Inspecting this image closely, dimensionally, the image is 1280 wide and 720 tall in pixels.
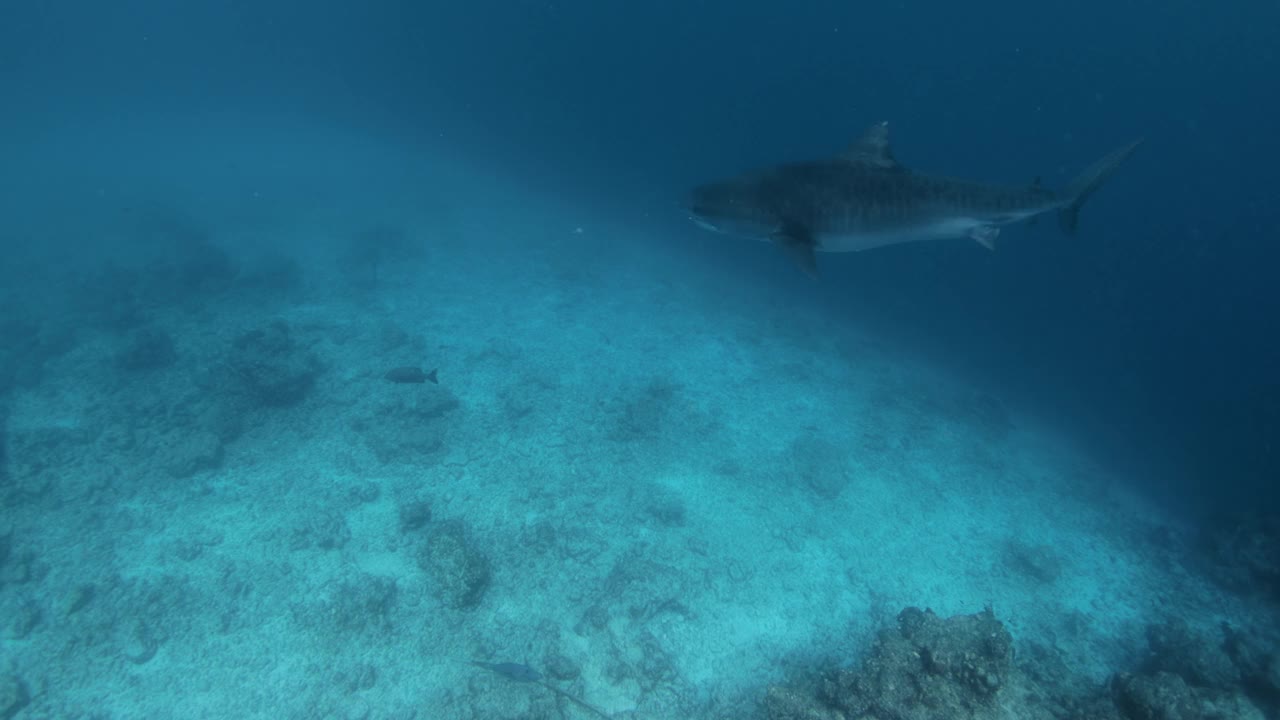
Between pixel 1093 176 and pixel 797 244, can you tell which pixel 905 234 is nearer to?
pixel 797 244

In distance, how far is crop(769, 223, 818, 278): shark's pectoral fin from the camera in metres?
5.07

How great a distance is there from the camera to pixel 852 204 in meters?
5.19

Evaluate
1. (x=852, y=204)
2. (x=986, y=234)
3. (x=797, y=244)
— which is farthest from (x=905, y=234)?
(x=797, y=244)

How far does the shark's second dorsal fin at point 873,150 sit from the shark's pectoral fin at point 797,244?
0.99 metres

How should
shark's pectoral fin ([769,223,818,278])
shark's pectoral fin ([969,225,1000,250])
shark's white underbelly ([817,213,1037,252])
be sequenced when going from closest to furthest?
shark's pectoral fin ([769,223,818,278]) < shark's white underbelly ([817,213,1037,252]) < shark's pectoral fin ([969,225,1000,250])

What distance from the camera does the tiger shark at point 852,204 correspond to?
5.17m

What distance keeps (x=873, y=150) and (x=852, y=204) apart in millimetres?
724

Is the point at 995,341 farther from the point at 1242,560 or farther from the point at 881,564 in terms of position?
the point at 881,564

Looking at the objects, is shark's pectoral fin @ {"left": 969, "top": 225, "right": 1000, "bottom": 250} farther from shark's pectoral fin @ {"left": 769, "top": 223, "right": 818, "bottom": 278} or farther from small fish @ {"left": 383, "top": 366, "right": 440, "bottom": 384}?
small fish @ {"left": 383, "top": 366, "right": 440, "bottom": 384}

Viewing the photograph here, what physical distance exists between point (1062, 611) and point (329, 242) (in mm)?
31004

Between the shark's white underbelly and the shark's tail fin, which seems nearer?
the shark's white underbelly

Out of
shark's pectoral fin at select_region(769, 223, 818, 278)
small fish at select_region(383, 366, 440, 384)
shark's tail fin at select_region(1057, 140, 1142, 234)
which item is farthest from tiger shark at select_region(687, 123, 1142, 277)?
small fish at select_region(383, 366, 440, 384)

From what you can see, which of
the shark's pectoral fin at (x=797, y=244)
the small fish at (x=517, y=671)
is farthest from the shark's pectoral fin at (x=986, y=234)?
the small fish at (x=517, y=671)

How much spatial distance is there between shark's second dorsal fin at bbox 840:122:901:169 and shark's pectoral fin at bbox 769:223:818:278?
992mm
